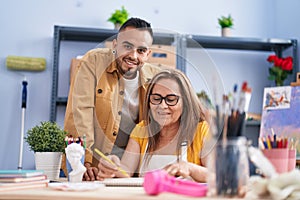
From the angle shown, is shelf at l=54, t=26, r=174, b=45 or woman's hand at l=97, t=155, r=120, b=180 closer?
woman's hand at l=97, t=155, r=120, b=180

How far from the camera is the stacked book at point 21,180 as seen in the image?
96 cm

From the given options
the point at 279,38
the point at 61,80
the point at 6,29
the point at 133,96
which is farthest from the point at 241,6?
the point at 133,96

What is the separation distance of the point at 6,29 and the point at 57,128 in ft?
5.62

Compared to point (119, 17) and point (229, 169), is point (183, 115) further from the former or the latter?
point (119, 17)

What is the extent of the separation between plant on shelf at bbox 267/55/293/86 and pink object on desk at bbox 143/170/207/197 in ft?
7.33

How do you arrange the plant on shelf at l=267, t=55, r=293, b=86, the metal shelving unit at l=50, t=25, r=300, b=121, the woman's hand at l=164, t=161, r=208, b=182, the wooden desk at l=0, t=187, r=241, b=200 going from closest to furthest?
the wooden desk at l=0, t=187, r=241, b=200 < the woman's hand at l=164, t=161, r=208, b=182 < the metal shelving unit at l=50, t=25, r=300, b=121 < the plant on shelf at l=267, t=55, r=293, b=86

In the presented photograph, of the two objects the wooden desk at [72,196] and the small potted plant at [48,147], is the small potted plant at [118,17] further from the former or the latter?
the wooden desk at [72,196]

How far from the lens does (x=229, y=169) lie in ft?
2.66

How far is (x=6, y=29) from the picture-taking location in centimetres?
288

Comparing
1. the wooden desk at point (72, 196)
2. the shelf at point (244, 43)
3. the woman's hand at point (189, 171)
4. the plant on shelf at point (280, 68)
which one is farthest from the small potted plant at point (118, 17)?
the wooden desk at point (72, 196)

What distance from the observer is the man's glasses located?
135 centimetres

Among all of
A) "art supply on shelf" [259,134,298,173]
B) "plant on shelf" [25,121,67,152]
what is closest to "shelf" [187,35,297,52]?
"plant on shelf" [25,121,67,152]

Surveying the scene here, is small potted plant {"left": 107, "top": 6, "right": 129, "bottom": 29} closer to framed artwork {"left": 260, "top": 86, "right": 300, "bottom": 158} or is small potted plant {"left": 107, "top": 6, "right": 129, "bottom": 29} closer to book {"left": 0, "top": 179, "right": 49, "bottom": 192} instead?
framed artwork {"left": 260, "top": 86, "right": 300, "bottom": 158}

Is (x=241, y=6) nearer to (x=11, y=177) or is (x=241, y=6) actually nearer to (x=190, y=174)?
(x=190, y=174)
